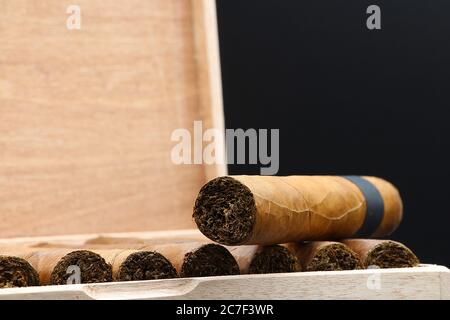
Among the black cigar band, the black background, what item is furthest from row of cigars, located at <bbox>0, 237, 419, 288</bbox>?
the black background

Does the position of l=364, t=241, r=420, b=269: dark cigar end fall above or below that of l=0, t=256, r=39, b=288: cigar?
below

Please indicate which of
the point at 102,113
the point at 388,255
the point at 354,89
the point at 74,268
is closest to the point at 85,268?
the point at 74,268

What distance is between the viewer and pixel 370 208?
167 centimetres

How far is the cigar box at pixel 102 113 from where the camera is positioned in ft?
6.70

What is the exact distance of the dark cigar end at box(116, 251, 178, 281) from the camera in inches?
52.3

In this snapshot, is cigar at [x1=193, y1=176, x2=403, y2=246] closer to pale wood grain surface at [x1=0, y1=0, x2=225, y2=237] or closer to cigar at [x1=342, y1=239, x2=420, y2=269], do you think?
cigar at [x1=342, y1=239, x2=420, y2=269]

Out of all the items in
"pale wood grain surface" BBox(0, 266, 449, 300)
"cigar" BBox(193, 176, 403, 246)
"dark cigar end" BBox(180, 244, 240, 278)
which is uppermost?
"cigar" BBox(193, 176, 403, 246)

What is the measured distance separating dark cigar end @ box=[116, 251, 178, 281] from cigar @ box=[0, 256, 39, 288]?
0.46 feet

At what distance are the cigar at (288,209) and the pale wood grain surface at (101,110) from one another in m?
0.68

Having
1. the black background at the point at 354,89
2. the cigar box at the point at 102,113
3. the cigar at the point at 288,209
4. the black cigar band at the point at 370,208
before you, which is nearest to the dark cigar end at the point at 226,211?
the cigar at the point at 288,209

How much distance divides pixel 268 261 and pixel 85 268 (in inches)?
12.0

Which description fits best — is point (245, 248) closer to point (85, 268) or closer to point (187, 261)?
point (187, 261)

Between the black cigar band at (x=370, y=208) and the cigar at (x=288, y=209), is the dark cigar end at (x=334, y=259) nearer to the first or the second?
the cigar at (x=288, y=209)
